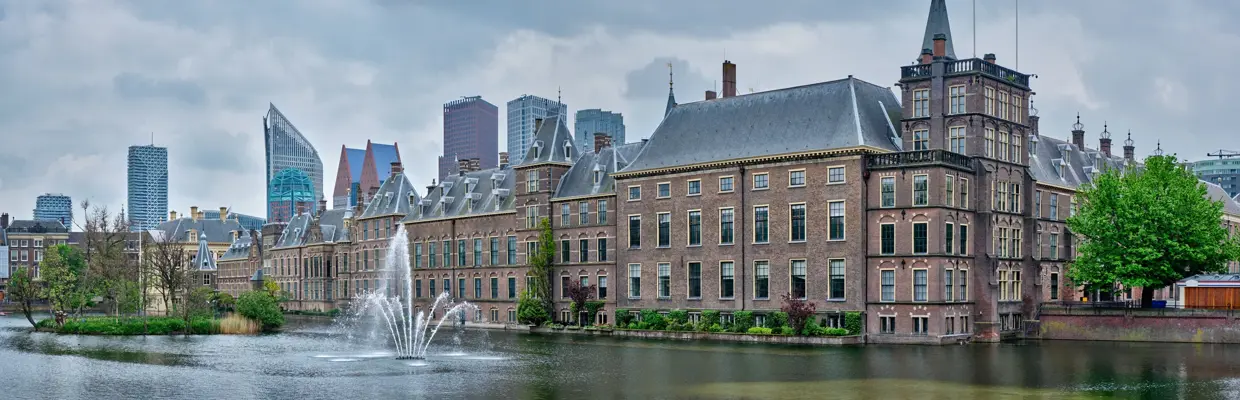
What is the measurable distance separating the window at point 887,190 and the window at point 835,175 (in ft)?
7.29

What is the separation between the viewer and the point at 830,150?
6762cm

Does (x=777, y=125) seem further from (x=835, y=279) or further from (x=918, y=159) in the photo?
(x=835, y=279)

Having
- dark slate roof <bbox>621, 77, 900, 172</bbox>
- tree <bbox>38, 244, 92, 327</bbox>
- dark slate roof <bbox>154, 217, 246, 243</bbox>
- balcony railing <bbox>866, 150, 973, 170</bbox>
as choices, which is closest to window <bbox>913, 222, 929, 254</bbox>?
balcony railing <bbox>866, 150, 973, 170</bbox>

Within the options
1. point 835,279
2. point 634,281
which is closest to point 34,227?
point 634,281

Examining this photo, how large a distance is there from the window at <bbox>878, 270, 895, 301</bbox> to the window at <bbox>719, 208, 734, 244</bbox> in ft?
33.2

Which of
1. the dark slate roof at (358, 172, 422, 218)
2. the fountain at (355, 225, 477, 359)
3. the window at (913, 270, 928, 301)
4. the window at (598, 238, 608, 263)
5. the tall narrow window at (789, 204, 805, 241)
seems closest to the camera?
the window at (913, 270, 928, 301)

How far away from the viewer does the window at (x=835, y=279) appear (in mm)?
68125

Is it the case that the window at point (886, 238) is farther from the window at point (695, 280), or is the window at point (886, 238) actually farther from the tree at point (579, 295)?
the tree at point (579, 295)

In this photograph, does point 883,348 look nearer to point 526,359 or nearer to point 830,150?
point 830,150

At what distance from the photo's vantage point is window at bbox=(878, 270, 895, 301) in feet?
219

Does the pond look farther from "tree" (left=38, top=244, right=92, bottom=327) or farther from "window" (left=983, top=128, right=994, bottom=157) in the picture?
"tree" (left=38, top=244, right=92, bottom=327)

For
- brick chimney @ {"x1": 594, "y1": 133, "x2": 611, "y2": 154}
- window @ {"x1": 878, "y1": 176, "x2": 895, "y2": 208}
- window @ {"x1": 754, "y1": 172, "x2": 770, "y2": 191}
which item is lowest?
window @ {"x1": 878, "y1": 176, "x2": 895, "y2": 208}

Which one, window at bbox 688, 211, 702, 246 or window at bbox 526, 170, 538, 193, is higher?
window at bbox 526, 170, 538, 193

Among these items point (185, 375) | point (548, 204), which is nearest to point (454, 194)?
point (548, 204)
